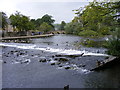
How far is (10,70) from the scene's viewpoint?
26.8ft

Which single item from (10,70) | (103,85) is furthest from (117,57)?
(10,70)

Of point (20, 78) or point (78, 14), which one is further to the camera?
point (20, 78)

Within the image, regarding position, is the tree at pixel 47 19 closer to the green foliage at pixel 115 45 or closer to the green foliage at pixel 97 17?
the green foliage at pixel 115 45

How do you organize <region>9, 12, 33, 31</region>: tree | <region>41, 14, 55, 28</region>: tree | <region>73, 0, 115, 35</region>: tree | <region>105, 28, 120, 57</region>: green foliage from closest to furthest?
<region>73, 0, 115, 35</region>: tree → <region>105, 28, 120, 57</region>: green foliage → <region>9, 12, 33, 31</region>: tree → <region>41, 14, 55, 28</region>: tree

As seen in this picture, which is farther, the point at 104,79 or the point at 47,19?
the point at 47,19

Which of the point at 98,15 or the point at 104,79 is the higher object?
the point at 98,15

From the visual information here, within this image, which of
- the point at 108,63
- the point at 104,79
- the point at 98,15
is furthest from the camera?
the point at 108,63

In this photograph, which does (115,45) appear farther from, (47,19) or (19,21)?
(47,19)

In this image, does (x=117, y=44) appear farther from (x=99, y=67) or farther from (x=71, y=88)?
(x=71, y=88)

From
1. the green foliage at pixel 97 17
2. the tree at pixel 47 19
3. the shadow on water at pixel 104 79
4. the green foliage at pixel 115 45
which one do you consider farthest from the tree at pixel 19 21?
the green foliage at pixel 97 17

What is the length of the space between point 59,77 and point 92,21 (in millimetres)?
3288

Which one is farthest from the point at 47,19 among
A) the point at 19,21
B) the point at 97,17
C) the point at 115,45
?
the point at 97,17

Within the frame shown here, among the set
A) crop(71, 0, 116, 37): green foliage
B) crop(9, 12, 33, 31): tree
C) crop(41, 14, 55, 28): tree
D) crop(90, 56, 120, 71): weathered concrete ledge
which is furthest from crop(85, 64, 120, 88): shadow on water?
crop(41, 14, 55, 28): tree

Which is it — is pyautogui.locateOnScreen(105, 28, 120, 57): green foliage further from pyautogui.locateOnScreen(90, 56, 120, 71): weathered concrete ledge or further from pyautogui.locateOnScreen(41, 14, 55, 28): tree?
pyautogui.locateOnScreen(41, 14, 55, 28): tree
